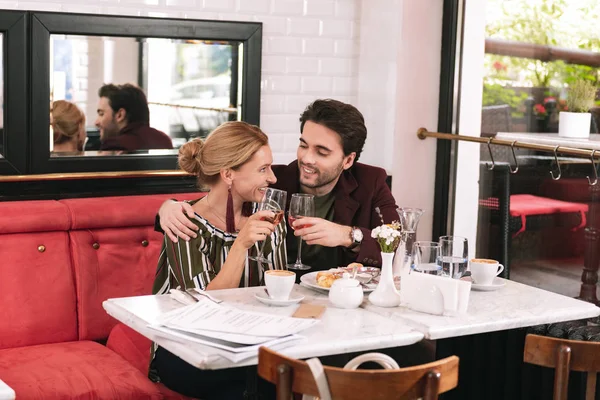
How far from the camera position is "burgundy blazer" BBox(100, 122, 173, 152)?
3.86 metres

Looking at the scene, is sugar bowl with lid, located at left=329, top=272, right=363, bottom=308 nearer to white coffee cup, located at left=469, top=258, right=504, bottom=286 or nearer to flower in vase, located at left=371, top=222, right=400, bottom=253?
flower in vase, located at left=371, top=222, right=400, bottom=253

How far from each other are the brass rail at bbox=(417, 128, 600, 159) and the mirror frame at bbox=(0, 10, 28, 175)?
1.81 metres

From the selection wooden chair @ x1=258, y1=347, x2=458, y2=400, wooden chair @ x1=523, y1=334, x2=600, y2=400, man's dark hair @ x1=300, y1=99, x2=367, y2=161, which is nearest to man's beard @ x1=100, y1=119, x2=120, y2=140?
man's dark hair @ x1=300, y1=99, x2=367, y2=161

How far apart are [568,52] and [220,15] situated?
1494 millimetres

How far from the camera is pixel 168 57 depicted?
3.94 metres

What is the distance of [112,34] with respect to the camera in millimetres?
3779

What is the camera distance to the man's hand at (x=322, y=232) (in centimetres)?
293

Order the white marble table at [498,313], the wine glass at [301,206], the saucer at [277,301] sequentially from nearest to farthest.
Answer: the white marble table at [498,313] < the saucer at [277,301] < the wine glass at [301,206]

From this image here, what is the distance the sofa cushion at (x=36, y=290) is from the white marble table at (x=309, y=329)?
881mm

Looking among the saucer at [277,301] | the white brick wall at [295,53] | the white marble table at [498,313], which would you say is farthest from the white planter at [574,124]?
the saucer at [277,301]

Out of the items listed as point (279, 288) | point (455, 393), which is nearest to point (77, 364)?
point (279, 288)

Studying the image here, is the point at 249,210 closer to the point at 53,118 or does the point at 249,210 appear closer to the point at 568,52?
the point at 53,118

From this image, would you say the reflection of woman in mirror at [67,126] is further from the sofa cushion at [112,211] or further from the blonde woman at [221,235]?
the blonde woman at [221,235]

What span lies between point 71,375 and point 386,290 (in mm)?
1118
